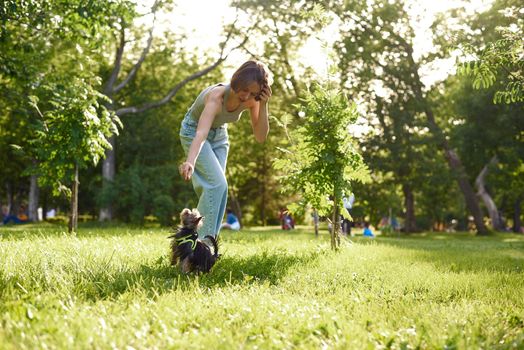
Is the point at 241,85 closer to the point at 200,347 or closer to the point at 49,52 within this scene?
the point at 200,347

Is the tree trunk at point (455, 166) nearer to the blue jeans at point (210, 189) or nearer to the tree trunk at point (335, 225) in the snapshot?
the tree trunk at point (335, 225)

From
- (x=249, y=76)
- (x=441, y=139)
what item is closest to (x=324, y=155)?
(x=249, y=76)

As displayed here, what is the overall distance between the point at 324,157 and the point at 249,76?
3127 millimetres

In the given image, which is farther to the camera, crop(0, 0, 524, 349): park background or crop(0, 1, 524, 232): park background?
crop(0, 1, 524, 232): park background

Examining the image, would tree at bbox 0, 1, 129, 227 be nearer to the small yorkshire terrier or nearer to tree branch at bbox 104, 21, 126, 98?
the small yorkshire terrier

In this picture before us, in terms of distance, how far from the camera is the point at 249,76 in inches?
188

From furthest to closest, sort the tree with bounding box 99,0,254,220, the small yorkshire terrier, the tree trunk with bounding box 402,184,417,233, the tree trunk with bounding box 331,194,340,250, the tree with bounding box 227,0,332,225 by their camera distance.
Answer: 1. the tree trunk with bounding box 402,184,417,233
2. the tree with bounding box 227,0,332,225
3. the tree with bounding box 99,0,254,220
4. the tree trunk with bounding box 331,194,340,250
5. the small yorkshire terrier

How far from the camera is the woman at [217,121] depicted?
481 cm

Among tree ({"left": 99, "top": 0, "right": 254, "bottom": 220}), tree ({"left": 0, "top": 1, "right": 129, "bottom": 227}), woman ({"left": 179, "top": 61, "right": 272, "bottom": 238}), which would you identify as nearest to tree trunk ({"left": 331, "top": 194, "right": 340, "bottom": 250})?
woman ({"left": 179, "top": 61, "right": 272, "bottom": 238})

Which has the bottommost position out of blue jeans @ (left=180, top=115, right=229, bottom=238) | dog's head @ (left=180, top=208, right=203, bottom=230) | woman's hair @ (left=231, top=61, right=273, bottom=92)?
dog's head @ (left=180, top=208, right=203, bottom=230)

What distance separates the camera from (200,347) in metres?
2.68

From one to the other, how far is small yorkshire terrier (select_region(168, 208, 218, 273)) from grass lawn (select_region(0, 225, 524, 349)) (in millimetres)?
117

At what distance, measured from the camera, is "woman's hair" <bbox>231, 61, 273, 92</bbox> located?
15.7ft

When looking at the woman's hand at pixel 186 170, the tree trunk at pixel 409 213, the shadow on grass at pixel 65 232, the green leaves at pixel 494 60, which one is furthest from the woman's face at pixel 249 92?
the tree trunk at pixel 409 213
